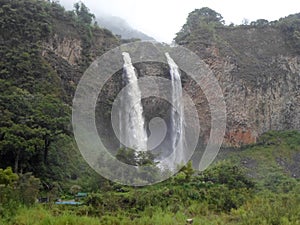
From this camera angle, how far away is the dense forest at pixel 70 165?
1266 cm

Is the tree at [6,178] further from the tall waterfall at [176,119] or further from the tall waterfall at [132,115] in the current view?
the tall waterfall at [176,119]

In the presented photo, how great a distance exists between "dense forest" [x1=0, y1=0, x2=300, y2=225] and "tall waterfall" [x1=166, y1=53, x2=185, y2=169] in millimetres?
3435

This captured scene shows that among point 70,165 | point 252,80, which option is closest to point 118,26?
point 252,80

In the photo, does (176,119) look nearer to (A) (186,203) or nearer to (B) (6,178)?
(A) (186,203)

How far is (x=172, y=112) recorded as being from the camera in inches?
1011

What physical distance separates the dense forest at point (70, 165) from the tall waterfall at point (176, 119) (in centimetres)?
344

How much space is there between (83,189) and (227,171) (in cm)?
610

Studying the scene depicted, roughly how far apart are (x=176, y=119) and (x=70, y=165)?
8.89 meters

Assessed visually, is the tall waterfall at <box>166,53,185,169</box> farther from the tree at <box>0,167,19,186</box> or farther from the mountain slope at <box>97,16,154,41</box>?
the mountain slope at <box>97,16,154,41</box>

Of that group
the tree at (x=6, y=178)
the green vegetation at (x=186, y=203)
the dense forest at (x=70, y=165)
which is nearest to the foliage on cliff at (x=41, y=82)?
the dense forest at (x=70, y=165)

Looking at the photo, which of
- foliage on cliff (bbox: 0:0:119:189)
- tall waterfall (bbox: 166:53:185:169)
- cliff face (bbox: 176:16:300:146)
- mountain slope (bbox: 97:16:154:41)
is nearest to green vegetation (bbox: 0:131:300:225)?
foliage on cliff (bbox: 0:0:119:189)

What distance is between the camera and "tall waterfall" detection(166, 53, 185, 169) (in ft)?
78.1

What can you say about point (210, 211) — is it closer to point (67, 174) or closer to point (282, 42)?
point (67, 174)

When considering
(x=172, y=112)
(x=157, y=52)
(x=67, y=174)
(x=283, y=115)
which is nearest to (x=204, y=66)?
(x=157, y=52)
